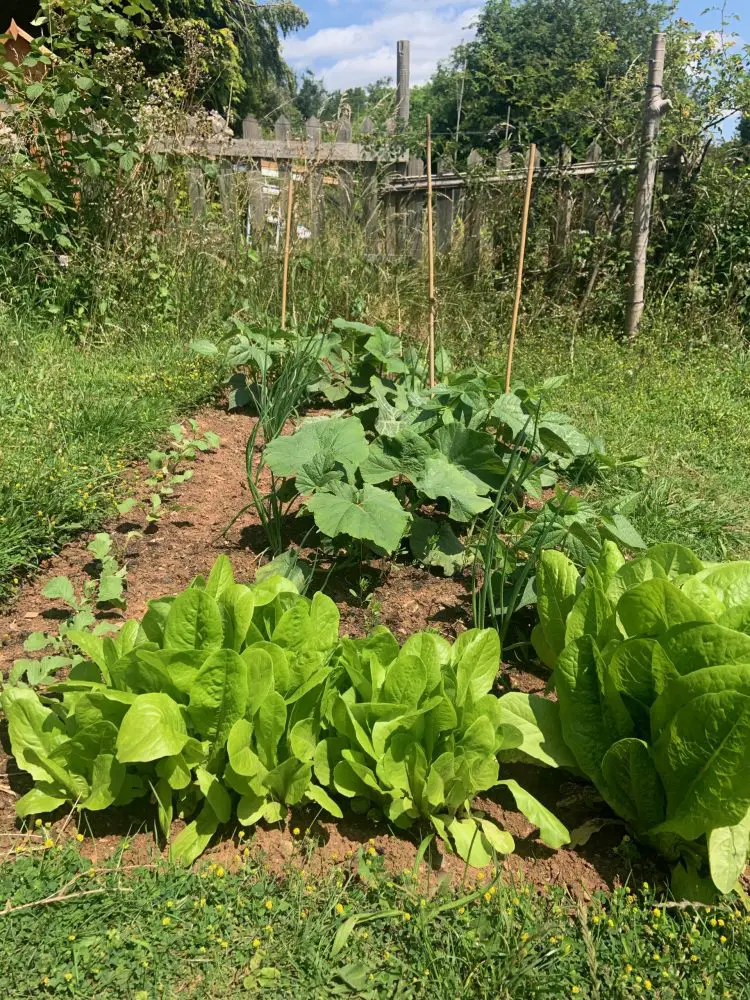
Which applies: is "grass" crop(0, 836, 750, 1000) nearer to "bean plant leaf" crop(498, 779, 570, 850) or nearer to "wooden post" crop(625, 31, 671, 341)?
"bean plant leaf" crop(498, 779, 570, 850)

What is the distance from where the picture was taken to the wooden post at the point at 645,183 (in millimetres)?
5957

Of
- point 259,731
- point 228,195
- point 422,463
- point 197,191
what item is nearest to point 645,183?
point 228,195

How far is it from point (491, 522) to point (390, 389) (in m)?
1.53

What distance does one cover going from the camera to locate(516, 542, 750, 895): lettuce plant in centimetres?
153

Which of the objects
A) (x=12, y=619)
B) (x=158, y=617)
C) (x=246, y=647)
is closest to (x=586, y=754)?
(x=246, y=647)

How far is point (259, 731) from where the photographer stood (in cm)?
171

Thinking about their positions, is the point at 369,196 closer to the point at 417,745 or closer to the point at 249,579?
the point at 249,579

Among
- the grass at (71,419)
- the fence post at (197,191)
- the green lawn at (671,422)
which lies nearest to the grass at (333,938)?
the grass at (71,419)

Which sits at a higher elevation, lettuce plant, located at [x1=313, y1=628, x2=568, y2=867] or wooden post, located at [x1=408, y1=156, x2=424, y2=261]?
wooden post, located at [x1=408, y1=156, x2=424, y2=261]

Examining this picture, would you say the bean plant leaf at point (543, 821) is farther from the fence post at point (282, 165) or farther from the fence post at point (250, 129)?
the fence post at point (250, 129)

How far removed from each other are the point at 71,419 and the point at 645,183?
203 inches

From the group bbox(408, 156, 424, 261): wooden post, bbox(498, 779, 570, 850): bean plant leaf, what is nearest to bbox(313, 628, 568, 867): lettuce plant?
bbox(498, 779, 570, 850): bean plant leaf

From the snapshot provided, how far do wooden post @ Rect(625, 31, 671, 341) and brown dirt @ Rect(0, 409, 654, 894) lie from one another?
153 inches

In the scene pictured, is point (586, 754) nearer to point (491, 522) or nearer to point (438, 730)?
point (438, 730)
